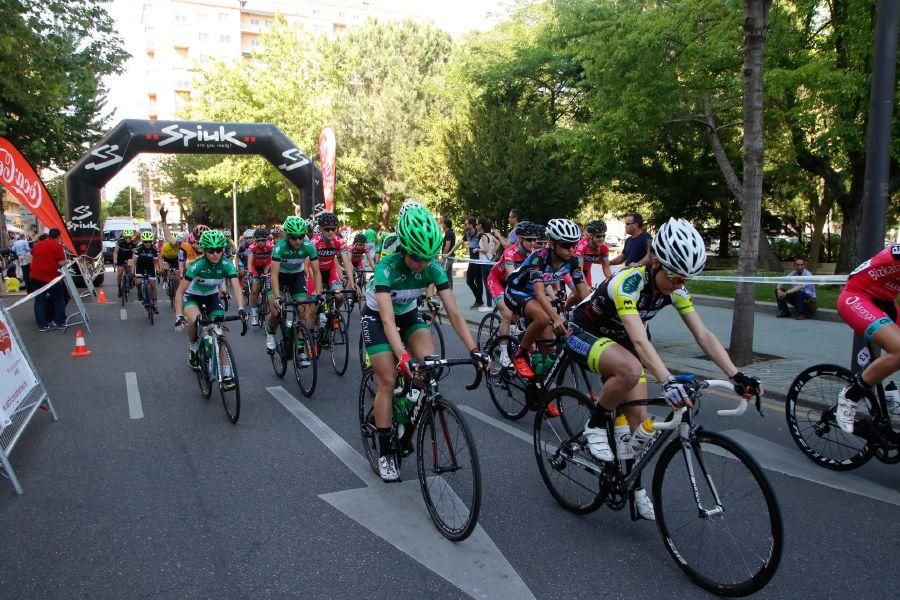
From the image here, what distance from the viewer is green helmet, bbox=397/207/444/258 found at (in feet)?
14.5

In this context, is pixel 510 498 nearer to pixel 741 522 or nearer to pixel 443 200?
pixel 741 522

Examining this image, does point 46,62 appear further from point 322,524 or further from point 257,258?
point 322,524

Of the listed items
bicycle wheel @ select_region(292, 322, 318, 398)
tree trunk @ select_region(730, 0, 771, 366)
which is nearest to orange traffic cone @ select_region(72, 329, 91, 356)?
bicycle wheel @ select_region(292, 322, 318, 398)

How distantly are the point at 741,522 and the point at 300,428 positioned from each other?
4.16 metres

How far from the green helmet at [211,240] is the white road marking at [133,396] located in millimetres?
1837

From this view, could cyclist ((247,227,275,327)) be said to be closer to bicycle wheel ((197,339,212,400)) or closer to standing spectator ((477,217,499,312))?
bicycle wheel ((197,339,212,400))

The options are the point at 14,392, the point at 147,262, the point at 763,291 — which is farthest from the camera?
the point at 763,291

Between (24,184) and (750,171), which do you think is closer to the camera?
(750,171)

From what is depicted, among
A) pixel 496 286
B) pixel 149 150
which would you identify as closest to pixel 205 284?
pixel 496 286

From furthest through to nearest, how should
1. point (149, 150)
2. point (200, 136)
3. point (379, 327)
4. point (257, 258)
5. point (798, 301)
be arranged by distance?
1. point (200, 136)
2. point (149, 150)
3. point (798, 301)
4. point (257, 258)
5. point (379, 327)

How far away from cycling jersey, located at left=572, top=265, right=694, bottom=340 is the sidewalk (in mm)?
3849

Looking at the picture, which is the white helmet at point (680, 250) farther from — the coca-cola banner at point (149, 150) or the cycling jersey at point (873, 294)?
the coca-cola banner at point (149, 150)

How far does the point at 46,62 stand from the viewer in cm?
1522

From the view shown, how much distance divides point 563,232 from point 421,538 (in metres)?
3.30
